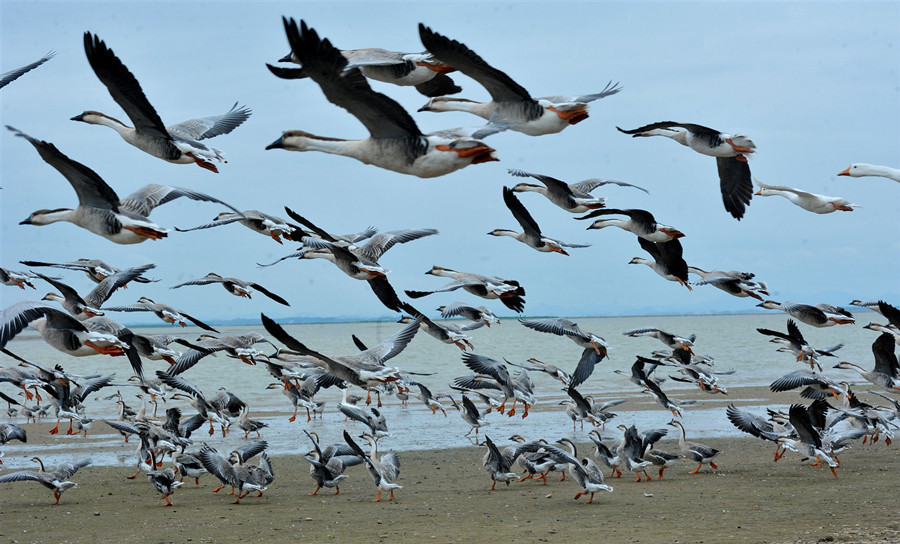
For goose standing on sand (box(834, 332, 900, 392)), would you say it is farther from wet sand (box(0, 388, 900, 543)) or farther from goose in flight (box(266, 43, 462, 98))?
goose in flight (box(266, 43, 462, 98))

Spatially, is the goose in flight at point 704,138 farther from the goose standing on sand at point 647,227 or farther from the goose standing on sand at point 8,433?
the goose standing on sand at point 8,433

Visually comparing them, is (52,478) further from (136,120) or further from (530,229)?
(530,229)

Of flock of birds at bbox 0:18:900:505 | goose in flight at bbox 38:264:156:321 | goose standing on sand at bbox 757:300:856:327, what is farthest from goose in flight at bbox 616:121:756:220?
goose in flight at bbox 38:264:156:321

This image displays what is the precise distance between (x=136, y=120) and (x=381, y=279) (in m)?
3.86

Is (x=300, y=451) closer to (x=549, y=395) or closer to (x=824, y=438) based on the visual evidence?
(x=824, y=438)

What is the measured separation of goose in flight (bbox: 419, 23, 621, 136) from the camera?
7652mm

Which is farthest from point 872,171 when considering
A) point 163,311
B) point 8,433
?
point 8,433

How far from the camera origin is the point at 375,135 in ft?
24.6

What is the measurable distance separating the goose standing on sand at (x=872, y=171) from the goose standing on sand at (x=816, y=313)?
2.70m

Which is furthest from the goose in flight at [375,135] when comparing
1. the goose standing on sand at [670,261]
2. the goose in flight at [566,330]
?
the goose in flight at [566,330]

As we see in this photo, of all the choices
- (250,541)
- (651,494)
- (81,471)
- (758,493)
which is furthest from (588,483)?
(81,471)

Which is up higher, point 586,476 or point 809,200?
point 809,200

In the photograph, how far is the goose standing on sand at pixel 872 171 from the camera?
38.2ft

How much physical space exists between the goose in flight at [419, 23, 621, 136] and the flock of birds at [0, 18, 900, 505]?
16mm
